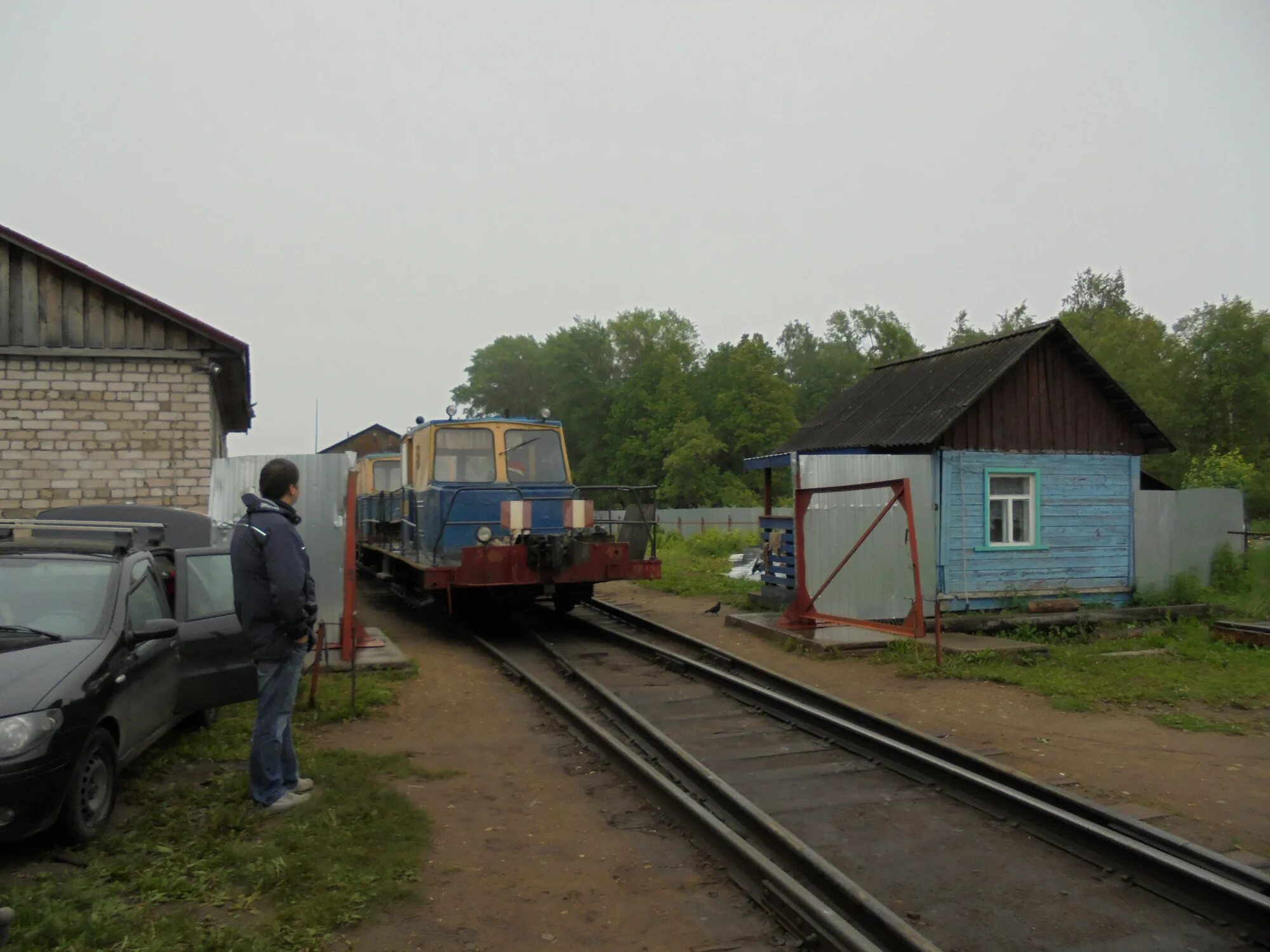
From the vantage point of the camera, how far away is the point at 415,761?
6.76 m

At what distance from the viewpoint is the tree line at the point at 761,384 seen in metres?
45.4

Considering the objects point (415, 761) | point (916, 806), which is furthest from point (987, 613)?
point (415, 761)

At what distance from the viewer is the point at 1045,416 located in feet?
46.6

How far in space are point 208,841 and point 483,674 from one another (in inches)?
210

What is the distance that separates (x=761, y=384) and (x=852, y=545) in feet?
150

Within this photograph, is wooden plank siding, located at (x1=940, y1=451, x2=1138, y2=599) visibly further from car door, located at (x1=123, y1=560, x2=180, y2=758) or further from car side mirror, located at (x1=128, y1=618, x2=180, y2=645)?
car side mirror, located at (x1=128, y1=618, x2=180, y2=645)

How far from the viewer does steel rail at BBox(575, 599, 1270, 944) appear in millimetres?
4215

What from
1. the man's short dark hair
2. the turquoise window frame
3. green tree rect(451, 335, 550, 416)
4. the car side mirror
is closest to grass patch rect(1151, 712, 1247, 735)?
the turquoise window frame

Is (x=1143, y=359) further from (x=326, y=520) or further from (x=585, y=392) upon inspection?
(x=326, y=520)

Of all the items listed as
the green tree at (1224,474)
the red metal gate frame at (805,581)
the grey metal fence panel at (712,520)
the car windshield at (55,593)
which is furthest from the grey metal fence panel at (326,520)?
the grey metal fence panel at (712,520)

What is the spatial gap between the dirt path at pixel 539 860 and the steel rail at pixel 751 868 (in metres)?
0.10

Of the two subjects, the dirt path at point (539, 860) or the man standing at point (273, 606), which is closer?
the dirt path at point (539, 860)

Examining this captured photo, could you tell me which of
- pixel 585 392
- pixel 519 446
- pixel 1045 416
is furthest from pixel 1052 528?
pixel 585 392

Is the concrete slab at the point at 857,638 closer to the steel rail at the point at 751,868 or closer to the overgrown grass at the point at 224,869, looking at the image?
the steel rail at the point at 751,868
